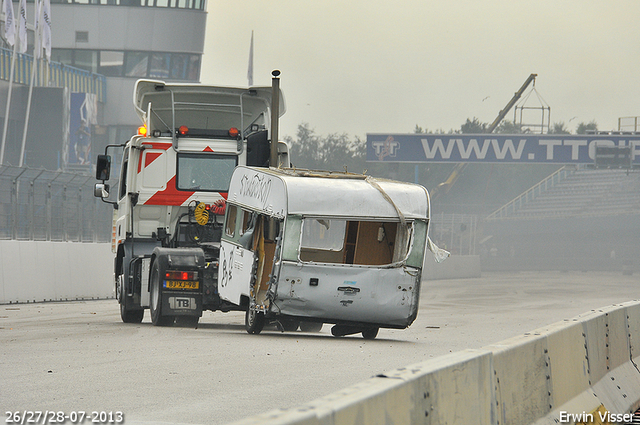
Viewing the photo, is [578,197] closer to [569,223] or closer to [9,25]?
[569,223]

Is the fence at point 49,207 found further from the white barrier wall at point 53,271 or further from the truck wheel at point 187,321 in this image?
the truck wheel at point 187,321

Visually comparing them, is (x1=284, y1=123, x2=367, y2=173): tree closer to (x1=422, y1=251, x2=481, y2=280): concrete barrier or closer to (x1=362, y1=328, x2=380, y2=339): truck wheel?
(x1=422, y1=251, x2=481, y2=280): concrete barrier

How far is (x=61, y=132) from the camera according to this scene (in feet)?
190

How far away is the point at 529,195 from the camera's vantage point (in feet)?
287

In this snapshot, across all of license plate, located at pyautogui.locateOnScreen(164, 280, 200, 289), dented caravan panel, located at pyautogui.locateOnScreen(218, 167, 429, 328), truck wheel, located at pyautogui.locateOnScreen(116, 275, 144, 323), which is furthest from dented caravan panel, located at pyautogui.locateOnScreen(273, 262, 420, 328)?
truck wheel, located at pyautogui.locateOnScreen(116, 275, 144, 323)

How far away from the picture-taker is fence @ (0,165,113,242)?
21266 millimetres

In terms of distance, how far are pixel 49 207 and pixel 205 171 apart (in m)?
8.53

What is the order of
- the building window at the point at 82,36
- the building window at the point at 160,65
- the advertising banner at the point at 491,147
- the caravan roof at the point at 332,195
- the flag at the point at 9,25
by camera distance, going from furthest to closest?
the building window at the point at 160,65 < the building window at the point at 82,36 < the advertising banner at the point at 491,147 < the flag at the point at 9,25 < the caravan roof at the point at 332,195

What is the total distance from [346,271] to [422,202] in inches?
58.8

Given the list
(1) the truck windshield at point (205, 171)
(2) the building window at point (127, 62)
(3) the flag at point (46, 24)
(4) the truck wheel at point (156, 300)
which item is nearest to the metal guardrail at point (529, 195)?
(2) the building window at point (127, 62)

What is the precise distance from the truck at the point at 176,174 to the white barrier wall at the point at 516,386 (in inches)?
281

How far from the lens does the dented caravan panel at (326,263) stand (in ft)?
40.6

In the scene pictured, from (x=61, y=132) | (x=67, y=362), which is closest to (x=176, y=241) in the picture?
(x=67, y=362)

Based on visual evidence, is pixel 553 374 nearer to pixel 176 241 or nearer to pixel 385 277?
pixel 385 277
